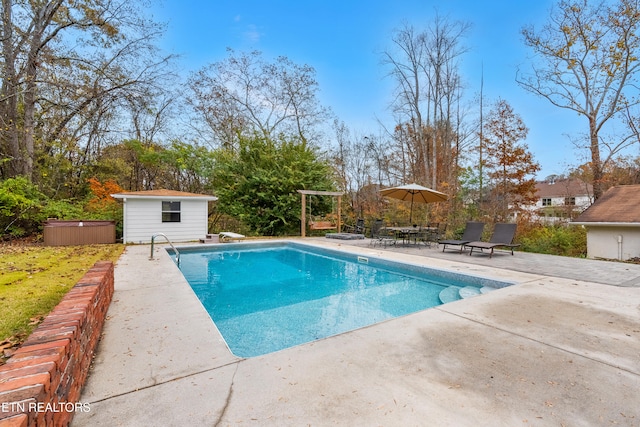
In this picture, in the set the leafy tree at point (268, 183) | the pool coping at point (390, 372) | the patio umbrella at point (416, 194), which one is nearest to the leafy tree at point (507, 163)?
the patio umbrella at point (416, 194)

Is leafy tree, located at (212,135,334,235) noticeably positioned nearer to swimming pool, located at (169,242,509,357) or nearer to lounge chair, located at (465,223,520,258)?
swimming pool, located at (169,242,509,357)

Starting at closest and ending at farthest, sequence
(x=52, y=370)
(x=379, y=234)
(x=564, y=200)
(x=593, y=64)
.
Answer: (x=52, y=370) < (x=379, y=234) < (x=593, y=64) < (x=564, y=200)

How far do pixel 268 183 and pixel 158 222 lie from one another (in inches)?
194

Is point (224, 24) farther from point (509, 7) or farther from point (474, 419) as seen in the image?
point (474, 419)

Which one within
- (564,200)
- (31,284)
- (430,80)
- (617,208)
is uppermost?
(430,80)

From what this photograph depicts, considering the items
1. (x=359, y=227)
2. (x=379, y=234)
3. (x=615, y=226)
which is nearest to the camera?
(x=615, y=226)

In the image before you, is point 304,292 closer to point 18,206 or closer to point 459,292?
point 459,292

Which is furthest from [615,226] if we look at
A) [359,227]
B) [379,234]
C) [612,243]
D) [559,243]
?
[359,227]

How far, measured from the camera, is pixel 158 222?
1149 centimetres

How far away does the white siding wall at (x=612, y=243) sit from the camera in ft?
27.5

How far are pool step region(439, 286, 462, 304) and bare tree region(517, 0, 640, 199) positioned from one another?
35.9 feet

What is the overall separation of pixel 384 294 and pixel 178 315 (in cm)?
359

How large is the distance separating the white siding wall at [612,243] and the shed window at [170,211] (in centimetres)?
1430

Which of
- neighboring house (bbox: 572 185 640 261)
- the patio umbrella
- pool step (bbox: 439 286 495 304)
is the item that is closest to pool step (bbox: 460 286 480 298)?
pool step (bbox: 439 286 495 304)
